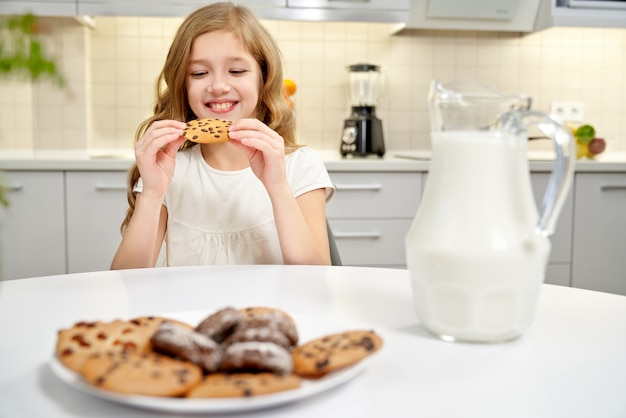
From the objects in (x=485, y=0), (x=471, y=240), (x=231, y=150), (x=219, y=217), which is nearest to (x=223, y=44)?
(x=231, y=150)

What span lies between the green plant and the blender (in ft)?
8.67

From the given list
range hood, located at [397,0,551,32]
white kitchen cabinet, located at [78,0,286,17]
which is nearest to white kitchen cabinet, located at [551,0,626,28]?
range hood, located at [397,0,551,32]

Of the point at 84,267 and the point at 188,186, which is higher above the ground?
the point at 188,186

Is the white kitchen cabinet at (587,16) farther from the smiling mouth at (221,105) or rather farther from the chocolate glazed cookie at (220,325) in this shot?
the chocolate glazed cookie at (220,325)

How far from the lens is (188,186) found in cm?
169

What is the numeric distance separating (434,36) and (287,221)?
7.17 ft

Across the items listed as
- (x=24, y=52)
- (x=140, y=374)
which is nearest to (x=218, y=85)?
(x=140, y=374)

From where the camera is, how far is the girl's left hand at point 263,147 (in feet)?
4.01

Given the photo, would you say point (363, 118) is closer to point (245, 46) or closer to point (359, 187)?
point (359, 187)

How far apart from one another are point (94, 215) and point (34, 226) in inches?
9.3

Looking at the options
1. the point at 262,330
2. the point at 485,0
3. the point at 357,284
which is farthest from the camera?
the point at 485,0

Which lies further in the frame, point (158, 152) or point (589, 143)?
point (589, 143)

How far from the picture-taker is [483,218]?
655 mm

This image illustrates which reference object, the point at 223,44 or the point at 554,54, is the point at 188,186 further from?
the point at 554,54
